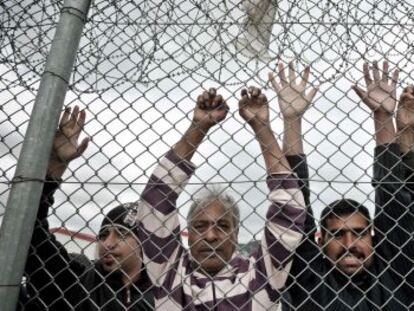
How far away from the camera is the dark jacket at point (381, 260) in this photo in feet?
5.85

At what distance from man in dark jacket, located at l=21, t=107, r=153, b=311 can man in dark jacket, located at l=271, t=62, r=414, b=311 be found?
747 mm

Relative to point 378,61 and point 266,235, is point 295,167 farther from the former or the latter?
point 378,61

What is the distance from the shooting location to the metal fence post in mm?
1303

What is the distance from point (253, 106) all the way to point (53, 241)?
1.01 m

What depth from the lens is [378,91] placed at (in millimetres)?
2078

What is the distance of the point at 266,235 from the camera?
1.67m

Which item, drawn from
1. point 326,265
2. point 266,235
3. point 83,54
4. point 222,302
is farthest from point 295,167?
point 83,54

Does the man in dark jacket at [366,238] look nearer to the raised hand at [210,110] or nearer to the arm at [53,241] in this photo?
the raised hand at [210,110]

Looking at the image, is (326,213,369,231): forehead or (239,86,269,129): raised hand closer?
(239,86,269,129): raised hand

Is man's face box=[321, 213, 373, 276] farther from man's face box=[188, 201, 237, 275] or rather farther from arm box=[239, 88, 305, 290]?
man's face box=[188, 201, 237, 275]

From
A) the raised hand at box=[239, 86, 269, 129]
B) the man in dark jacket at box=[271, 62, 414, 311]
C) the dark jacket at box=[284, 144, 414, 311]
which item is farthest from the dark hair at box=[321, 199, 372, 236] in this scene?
the raised hand at box=[239, 86, 269, 129]

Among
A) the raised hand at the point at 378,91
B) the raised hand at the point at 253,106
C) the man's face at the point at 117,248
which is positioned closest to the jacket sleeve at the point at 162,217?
the raised hand at the point at 253,106

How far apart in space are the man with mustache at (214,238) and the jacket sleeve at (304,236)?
184 millimetres

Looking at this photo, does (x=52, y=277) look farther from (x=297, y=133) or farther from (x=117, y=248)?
(x=297, y=133)
